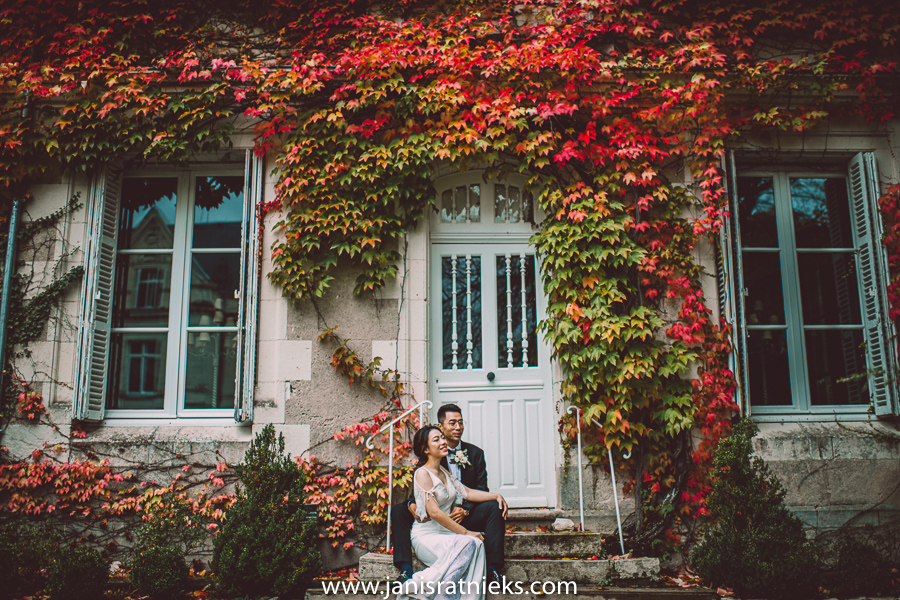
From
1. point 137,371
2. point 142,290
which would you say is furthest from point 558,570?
point 142,290

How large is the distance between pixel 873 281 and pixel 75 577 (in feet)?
20.6

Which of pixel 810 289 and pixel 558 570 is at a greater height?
pixel 810 289

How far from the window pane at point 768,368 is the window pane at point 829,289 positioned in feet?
1.14

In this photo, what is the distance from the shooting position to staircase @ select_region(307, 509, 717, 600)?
3723 millimetres

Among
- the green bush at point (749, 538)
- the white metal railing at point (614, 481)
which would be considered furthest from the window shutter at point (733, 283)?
the white metal railing at point (614, 481)

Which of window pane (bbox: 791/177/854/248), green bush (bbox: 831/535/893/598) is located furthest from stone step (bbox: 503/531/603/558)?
window pane (bbox: 791/177/854/248)

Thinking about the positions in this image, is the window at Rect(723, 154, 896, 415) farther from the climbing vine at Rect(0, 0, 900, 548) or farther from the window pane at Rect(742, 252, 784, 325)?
the climbing vine at Rect(0, 0, 900, 548)

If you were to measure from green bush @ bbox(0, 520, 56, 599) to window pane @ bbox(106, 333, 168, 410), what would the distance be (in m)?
1.09

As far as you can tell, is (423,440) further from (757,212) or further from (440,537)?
(757,212)

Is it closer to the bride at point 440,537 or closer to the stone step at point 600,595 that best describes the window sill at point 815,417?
the stone step at point 600,595

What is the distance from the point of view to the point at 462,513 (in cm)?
379

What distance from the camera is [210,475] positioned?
4.62 meters

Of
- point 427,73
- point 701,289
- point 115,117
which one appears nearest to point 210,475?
point 115,117

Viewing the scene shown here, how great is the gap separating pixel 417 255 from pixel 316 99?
156 cm
